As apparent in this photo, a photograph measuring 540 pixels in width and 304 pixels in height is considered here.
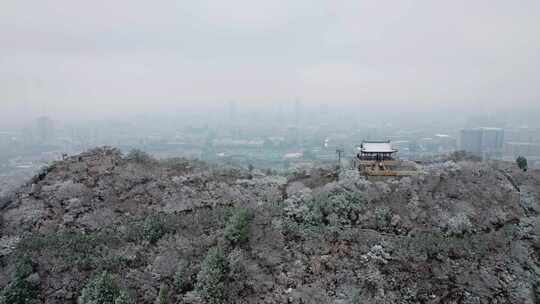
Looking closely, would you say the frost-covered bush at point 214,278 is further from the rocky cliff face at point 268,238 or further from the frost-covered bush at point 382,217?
the frost-covered bush at point 382,217

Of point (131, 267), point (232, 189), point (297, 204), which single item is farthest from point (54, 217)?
point (297, 204)

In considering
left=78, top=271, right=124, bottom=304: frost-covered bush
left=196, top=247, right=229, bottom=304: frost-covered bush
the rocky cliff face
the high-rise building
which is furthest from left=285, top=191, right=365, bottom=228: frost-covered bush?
the high-rise building

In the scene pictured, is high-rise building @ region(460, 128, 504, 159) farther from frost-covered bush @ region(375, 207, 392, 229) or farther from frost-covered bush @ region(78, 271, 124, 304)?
frost-covered bush @ region(78, 271, 124, 304)

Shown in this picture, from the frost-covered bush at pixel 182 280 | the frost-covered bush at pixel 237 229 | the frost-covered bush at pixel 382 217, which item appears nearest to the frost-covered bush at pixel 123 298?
the frost-covered bush at pixel 182 280

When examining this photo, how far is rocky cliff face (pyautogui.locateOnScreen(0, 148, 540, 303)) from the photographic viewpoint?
11.5m

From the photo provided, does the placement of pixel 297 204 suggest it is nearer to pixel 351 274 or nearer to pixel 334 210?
pixel 334 210

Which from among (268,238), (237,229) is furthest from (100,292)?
(268,238)

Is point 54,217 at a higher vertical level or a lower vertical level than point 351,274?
higher

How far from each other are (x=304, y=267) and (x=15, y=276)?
30.5 ft

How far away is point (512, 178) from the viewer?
757 inches

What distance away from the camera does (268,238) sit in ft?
43.9

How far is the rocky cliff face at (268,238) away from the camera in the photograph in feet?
37.6

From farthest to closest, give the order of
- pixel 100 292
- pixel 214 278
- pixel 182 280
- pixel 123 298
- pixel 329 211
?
pixel 329 211 → pixel 182 280 → pixel 214 278 → pixel 100 292 → pixel 123 298

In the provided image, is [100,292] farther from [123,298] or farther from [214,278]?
[214,278]
